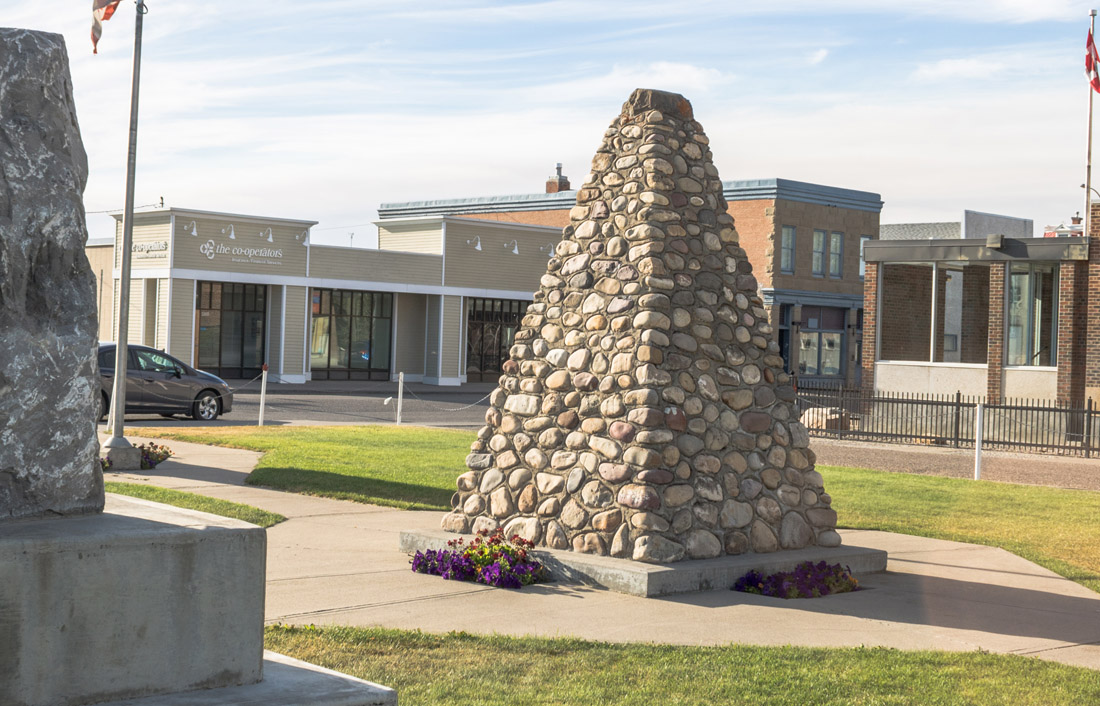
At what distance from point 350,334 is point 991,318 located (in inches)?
982

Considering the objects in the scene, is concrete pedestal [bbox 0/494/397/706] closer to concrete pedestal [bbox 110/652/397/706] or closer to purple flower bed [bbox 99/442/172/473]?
concrete pedestal [bbox 110/652/397/706]

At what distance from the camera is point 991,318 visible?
1102 inches

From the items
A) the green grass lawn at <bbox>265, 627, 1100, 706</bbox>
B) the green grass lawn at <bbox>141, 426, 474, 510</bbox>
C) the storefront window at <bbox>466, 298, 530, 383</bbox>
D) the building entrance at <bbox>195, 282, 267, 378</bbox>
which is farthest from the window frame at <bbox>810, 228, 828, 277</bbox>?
the green grass lawn at <bbox>265, 627, 1100, 706</bbox>

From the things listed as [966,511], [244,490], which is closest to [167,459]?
[244,490]

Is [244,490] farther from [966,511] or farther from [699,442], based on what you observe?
[966,511]

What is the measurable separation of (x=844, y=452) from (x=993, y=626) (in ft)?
49.4

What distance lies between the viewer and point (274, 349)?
4162cm

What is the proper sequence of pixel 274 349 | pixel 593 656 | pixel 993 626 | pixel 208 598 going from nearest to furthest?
1. pixel 208 598
2. pixel 593 656
3. pixel 993 626
4. pixel 274 349

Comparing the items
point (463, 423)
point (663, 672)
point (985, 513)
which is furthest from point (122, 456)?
point (463, 423)

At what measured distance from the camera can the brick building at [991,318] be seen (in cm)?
2645

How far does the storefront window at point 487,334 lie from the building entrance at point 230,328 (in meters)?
8.47

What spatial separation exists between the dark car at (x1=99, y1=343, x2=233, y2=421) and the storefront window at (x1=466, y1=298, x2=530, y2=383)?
22269mm

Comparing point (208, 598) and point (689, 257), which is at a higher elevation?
point (689, 257)

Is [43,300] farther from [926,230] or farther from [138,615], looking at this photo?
[926,230]
